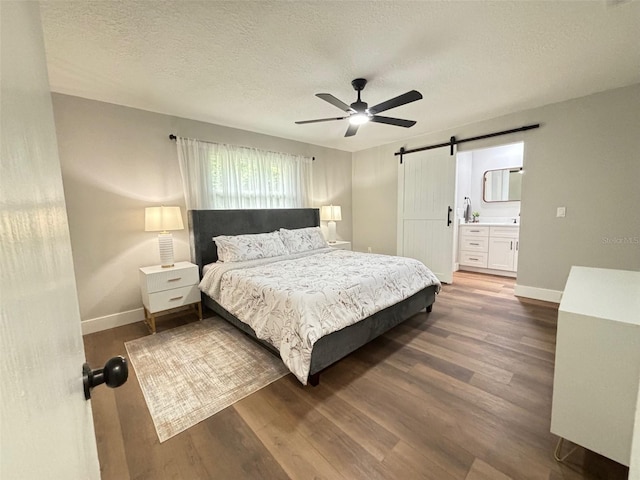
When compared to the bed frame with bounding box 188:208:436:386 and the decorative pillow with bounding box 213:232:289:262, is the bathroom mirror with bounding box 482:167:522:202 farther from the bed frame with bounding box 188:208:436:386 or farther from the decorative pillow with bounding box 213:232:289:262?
the decorative pillow with bounding box 213:232:289:262

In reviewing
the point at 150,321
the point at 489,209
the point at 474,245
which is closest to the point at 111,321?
the point at 150,321

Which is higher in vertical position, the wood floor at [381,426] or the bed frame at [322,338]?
the bed frame at [322,338]

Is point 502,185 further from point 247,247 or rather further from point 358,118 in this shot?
point 247,247

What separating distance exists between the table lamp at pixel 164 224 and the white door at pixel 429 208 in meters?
3.57

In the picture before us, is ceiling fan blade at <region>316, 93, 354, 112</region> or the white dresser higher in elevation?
ceiling fan blade at <region>316, 93, 354, 112</region>

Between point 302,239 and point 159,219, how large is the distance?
182 cm

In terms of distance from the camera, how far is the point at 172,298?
2.90 m

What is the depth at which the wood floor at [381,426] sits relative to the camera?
134 cm

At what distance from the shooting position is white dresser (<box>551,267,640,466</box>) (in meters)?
1.11

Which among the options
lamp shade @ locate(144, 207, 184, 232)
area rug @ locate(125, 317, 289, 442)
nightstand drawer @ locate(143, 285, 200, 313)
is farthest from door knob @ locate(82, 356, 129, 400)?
lamp shade @ locate(144, 207, 184, 232)

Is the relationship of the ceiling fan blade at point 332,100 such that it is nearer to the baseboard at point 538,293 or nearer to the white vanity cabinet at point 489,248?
the baseboard at point 538,293

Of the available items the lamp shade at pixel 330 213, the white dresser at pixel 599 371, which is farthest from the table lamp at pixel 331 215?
the white dresser at pixel 599 371

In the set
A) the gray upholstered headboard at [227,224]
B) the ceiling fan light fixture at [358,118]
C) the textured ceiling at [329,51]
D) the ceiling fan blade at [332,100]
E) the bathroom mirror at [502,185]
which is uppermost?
the textured ceiling at [329,51]

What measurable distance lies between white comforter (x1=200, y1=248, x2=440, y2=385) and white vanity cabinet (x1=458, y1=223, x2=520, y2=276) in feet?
8.32
